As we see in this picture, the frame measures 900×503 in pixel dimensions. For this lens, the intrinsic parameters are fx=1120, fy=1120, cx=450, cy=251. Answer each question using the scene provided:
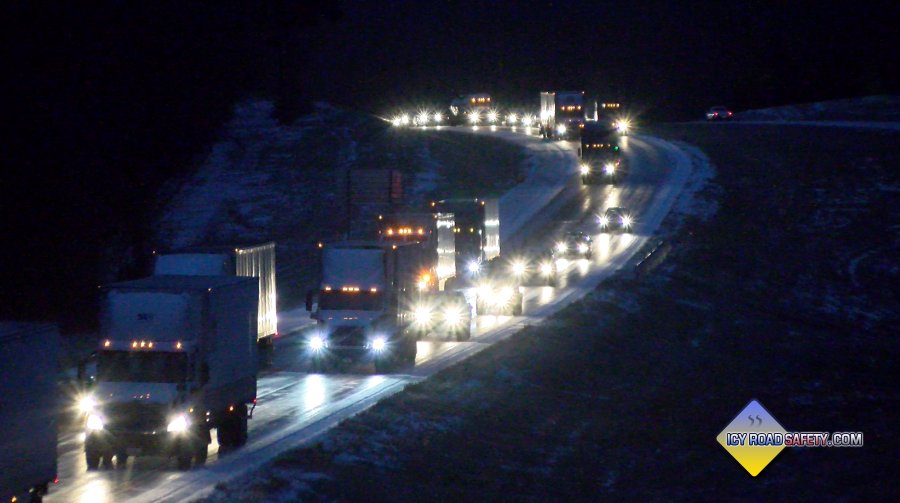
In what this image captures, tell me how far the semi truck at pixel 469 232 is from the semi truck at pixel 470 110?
81.8m

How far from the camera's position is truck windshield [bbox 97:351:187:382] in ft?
59.6

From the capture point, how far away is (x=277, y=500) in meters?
17.4

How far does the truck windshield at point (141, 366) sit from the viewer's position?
18.2 meters

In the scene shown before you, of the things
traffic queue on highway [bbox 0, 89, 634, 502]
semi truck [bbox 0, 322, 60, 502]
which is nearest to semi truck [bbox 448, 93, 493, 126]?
traffic queue on highway [bbox 0, 89, 634, 502]

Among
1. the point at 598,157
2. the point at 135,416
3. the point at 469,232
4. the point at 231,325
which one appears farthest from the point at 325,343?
the point at 598,157

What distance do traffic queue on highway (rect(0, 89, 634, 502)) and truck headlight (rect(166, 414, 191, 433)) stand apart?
0.07 feet

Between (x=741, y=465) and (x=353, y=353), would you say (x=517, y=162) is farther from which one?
(x=741, y=465)

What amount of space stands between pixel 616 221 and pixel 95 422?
46.3 metres

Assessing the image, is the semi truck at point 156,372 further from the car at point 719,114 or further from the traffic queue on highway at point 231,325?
the car at point 719,114

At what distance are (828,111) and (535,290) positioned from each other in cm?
6988

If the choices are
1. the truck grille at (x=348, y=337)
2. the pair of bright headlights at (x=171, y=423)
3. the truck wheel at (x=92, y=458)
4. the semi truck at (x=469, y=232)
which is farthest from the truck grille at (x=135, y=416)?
the semi truck at (x=469, y=232)

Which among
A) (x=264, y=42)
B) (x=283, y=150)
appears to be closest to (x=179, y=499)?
(x=283, y=150)

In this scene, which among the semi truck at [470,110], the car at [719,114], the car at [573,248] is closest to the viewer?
the car at [573,248]

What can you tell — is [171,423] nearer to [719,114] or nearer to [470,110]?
[470,110]
